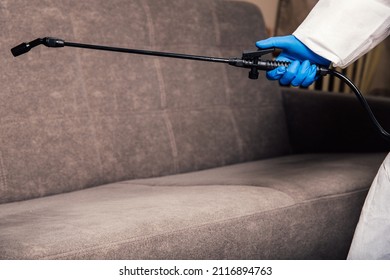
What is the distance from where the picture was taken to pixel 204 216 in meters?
1.04

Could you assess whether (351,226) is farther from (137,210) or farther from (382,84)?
(382,84)

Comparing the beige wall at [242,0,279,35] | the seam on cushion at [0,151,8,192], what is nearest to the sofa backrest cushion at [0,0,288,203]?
the seam on cushion at [0,151,8,192]

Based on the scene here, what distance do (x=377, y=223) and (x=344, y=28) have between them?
1.29ft

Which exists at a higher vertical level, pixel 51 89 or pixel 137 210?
pixel 51 89

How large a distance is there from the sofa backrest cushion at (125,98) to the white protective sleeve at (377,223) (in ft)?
2.08

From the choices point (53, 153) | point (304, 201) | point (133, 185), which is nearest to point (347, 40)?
point (304, 201)

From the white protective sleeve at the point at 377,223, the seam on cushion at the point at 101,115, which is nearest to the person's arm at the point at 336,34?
the white protective sleeve at the point at 377,223

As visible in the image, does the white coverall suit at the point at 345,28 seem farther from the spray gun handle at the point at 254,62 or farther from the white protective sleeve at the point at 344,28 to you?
the spray gun handle at the point at 254,62

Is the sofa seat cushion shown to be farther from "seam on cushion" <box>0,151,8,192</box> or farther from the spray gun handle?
the spray gun handle

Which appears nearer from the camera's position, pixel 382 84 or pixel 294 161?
pixel 294 161

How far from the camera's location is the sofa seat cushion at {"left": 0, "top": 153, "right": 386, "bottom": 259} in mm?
882

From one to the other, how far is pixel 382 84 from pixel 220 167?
7.06 feet
